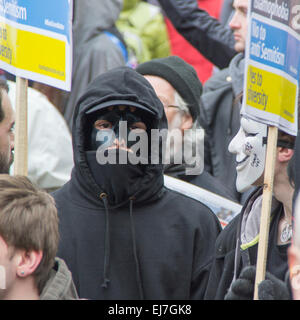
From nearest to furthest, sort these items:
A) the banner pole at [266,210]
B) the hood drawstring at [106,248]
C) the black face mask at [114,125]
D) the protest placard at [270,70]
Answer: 1. the banner pole at [266,210]
2. the protest placard at [270,70]
3. the hood drawstring at [106,248]
4. the black face mask at [114,125]

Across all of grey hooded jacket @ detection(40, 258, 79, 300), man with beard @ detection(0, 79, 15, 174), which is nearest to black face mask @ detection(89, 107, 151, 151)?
man with beard @ detection(0, 79, 15, 174)

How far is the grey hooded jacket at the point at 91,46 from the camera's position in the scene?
7238 mm

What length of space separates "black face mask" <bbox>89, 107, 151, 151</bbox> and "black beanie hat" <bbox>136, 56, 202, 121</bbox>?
3.38 feet

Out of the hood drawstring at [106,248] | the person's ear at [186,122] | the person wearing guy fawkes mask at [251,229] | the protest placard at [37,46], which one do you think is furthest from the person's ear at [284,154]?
the person's ear at [186,122]

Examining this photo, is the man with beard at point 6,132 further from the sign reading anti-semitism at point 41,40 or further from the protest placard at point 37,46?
the sign reading anti-semitism at point 41,40

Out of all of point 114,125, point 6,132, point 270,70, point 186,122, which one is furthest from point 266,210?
point 186,122

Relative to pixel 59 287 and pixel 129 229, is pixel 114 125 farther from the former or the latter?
pixel 59 287

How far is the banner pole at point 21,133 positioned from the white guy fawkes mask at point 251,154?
1.06 metres

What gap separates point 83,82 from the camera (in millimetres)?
7230

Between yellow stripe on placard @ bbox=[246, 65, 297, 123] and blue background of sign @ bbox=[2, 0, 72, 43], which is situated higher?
blue background of sign @ bbox=[2, 0, 72, 43]

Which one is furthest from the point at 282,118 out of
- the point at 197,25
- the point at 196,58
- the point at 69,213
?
the point at 196,58

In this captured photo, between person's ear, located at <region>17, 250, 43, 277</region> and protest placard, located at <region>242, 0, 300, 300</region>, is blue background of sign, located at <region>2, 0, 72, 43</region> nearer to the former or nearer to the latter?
protest placard, located at <region>242, 0, 300, 300</region>

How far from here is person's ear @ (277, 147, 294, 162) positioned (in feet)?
14.2
